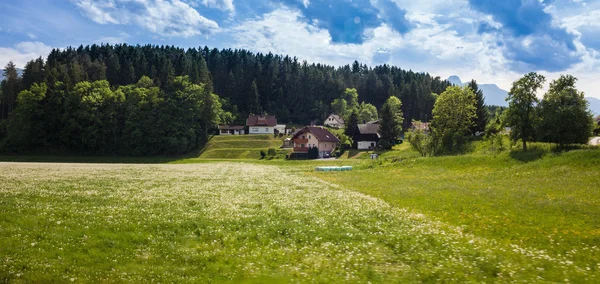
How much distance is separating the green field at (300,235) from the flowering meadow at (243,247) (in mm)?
54

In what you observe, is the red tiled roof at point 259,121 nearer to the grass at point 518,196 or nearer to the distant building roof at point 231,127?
the distant building roof at point 231,127

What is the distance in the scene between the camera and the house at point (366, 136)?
4348 inches

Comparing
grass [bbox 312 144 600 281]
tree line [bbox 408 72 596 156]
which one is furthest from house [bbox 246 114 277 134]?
grass [bbox 312 144 600 281]

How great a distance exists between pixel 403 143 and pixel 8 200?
A: 107 m

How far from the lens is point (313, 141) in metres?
104

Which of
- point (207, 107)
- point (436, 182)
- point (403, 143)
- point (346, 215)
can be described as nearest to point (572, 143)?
point (436, 182)

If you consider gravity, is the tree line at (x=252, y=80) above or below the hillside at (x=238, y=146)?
above

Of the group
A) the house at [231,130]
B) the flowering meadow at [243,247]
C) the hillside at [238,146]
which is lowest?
the flowering meadow at [243,247]

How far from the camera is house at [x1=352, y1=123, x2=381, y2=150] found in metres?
110

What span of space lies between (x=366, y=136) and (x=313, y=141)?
19.6m

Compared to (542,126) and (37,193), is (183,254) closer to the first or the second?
(37,193)

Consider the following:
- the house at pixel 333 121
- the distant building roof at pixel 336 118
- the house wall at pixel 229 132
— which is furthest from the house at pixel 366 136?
the distant building roof at pixel 336 118

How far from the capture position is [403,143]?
114 meters

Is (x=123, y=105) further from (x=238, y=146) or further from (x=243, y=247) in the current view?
(x=243, y=247)
